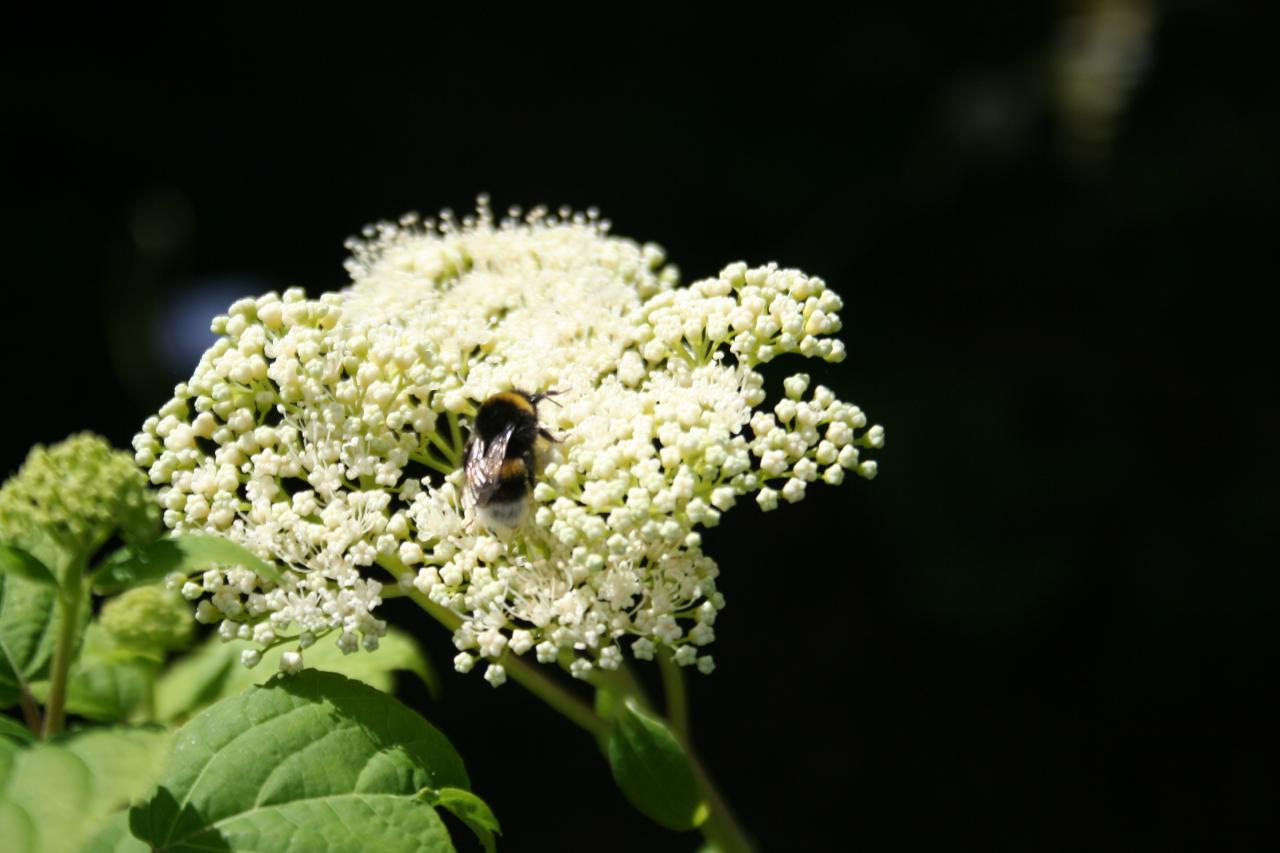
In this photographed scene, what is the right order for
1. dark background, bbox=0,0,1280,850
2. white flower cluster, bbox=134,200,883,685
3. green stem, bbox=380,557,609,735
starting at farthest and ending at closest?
dark background, bbox=0,0,1280,850 < green stem, bbox=380,557,609,735 < white flower cluster, bbox=134,200,883,685

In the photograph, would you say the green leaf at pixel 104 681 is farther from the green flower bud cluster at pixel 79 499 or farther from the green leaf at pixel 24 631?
the green flower bud cluster at pixel 79 499

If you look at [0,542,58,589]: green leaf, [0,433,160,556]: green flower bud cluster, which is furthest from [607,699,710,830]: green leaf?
[0,542,58,589]: green leaf

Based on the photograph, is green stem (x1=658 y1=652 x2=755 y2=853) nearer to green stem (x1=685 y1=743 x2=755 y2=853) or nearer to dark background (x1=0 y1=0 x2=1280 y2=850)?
green stem (x1=685 y1=743 x2=755 y2=853)

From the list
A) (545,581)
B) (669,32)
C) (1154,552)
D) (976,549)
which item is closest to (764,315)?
(545,581)

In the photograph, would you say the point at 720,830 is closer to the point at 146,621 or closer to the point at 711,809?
the point at 711,809

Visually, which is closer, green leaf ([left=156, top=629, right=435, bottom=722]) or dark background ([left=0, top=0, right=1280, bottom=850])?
green leaf ([left=156, top=629, right=435, bottom=722])

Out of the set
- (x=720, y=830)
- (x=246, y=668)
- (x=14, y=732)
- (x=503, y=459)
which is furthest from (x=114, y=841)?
(x=720, y=830)
